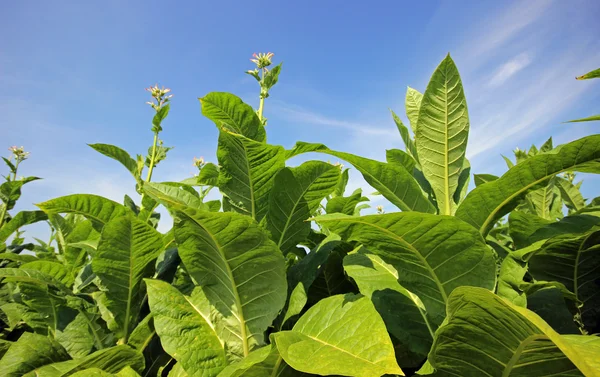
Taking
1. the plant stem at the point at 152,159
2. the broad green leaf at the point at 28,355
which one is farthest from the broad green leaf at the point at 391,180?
the plant stem at the point at 152,159

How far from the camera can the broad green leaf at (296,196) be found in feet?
4.60

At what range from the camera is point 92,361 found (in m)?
1.42

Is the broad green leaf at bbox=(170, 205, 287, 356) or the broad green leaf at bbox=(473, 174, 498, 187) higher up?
the broad green leaf at bbox=(473, 174, 498, 187)

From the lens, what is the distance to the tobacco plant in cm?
97

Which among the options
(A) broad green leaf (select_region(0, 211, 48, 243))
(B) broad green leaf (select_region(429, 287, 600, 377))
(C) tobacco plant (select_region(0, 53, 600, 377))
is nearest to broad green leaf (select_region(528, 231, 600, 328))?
(C) tobacco plant (select_region(0, 53, 600, 377))

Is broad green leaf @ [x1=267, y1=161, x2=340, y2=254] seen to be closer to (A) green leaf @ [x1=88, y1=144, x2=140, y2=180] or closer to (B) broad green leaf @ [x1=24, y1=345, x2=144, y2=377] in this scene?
(B) broad green leaf @ [x1=24, y1=345, x2=144, y2=377]

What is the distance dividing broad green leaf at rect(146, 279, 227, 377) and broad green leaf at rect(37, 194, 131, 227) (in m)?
0.52

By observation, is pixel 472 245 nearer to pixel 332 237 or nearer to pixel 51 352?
pixel 332 237

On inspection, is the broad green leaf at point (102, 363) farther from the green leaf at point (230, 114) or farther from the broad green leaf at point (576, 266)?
the broad green leaf at point (576, 266)

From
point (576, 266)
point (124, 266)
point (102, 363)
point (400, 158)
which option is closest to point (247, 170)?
point (400, 158)

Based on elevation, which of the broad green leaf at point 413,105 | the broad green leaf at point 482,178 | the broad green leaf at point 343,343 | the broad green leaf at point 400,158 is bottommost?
the broad green leaf at point 343,343

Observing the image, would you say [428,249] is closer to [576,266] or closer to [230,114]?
[576,266]

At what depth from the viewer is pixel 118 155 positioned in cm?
208

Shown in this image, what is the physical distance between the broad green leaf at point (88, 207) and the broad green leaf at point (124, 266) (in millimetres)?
154
